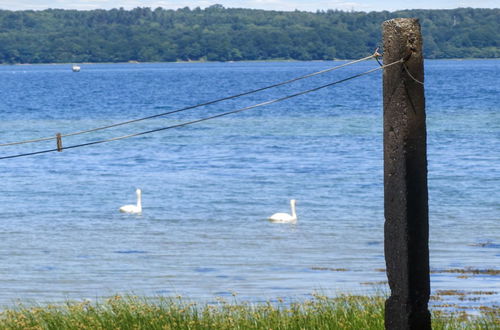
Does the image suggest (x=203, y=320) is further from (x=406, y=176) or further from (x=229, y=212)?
(x=229, y=212)

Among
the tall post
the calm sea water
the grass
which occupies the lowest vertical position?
the calm sea water

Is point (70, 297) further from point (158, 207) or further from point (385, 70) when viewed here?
point (158, 207)

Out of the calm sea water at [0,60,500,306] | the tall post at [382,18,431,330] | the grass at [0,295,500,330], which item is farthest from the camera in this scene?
the calm sea water at [0,60,500,306]

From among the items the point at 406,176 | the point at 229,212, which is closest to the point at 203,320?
the point at 406,176

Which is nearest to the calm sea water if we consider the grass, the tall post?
the grass

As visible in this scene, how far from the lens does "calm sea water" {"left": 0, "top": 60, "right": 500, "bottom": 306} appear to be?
20.4 m

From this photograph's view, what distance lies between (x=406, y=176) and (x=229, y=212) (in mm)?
22218

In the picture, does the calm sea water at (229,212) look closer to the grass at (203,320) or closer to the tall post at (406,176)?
the grass at (203,320)

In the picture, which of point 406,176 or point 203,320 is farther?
point 203,320

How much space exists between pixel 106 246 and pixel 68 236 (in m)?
2.26

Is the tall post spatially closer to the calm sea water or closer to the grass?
the grass

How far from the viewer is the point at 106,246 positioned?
83.3ft

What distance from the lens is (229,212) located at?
104ft

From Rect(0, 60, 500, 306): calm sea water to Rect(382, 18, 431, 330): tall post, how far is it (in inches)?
Result: 311
